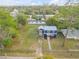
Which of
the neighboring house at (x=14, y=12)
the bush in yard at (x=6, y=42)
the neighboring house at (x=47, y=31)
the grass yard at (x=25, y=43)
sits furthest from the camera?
the neighboring house at (x=14, y=12)

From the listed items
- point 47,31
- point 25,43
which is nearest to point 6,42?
point 25,43

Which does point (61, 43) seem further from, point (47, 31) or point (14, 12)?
point (14, 12)

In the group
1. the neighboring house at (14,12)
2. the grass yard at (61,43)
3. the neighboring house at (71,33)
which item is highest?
the neighboring house at (14,12)

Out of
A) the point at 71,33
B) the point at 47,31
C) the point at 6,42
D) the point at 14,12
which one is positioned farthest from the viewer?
the point at 14,12

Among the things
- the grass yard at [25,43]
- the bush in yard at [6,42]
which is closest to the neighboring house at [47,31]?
the grass yard at [25,43]

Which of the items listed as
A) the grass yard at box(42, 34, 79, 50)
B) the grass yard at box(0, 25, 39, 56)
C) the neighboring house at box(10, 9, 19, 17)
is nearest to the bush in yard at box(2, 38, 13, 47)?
the grass yard at box(0, 25, 39, 56)

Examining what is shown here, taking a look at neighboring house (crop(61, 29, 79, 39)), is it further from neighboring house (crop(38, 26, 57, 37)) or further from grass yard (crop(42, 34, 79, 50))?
neighboring house (crop(38, 26, 57, 37))

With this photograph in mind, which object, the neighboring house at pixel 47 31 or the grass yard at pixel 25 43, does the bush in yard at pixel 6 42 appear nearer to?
the grass yard at pixel 25 43

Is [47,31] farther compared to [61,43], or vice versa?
[47,31]

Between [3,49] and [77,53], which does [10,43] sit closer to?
[3,49]

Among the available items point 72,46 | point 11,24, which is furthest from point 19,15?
point 72,46

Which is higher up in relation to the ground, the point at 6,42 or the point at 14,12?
the point at 14,12

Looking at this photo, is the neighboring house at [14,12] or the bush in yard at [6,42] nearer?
the bush in yard at [6,42]
